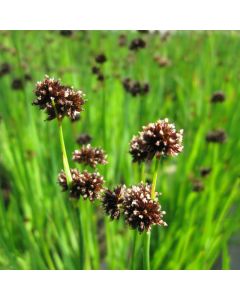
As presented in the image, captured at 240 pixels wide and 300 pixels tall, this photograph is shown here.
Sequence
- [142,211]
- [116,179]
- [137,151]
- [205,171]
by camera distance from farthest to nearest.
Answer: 1. [116,179]
2. [205,171]
3. [137,151]
4. [142,211]

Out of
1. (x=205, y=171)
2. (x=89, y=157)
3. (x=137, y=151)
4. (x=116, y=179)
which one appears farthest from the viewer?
(x=116, y=179)

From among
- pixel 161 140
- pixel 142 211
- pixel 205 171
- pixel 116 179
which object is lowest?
pixel 142 211

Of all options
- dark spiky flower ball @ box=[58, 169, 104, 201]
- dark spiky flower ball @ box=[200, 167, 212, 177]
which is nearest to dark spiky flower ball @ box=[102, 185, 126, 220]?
dark spiky flower ball @ box=[58, 169, 104, 201]

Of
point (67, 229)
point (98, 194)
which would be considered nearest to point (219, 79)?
point (67, 229)

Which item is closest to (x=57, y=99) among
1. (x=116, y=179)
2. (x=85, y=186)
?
(x=85, y=186)

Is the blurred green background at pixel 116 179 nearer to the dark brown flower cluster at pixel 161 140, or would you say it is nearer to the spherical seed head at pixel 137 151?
the spherical seed head at pixel 137 151

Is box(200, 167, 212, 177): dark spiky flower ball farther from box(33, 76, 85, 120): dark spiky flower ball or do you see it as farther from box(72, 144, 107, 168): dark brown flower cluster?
box(33, 76, 85, 120): dark spiky flower ball

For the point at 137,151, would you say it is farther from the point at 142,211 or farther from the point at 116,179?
the point at 116,179
